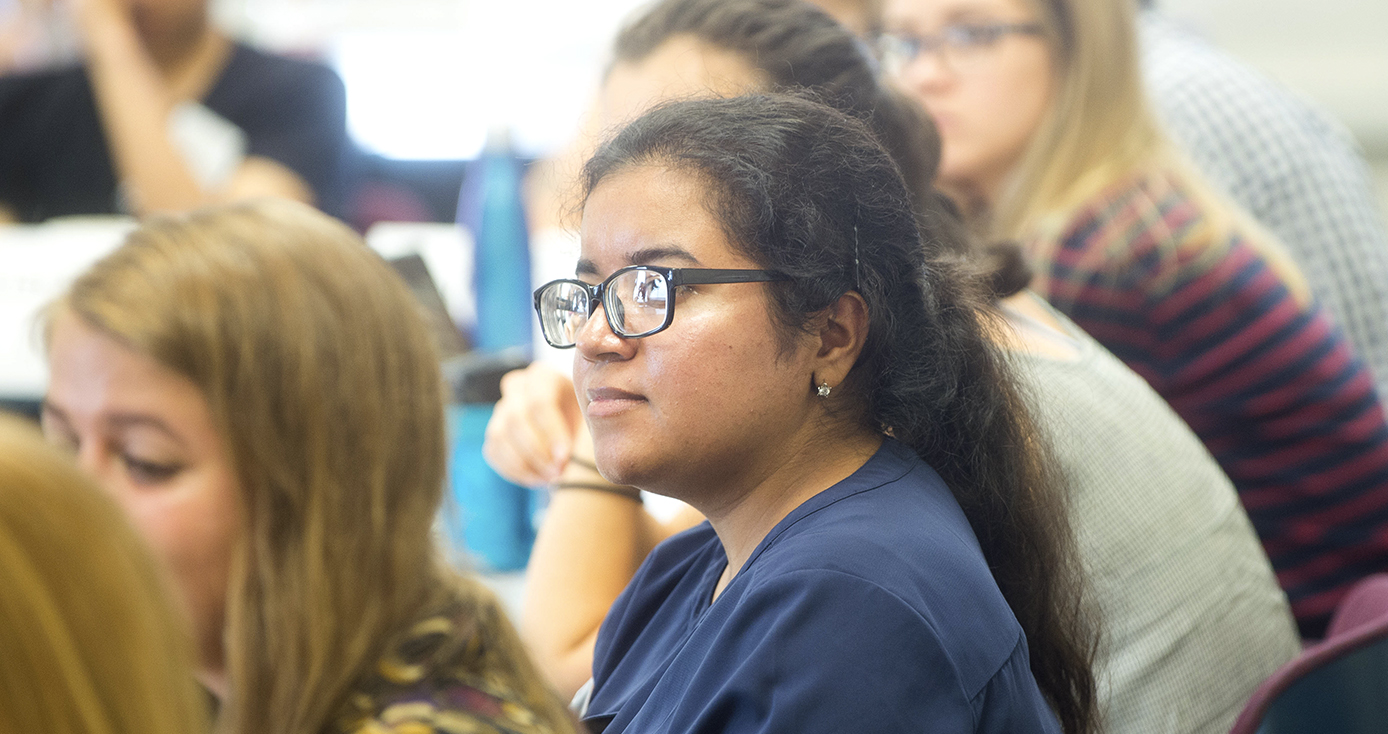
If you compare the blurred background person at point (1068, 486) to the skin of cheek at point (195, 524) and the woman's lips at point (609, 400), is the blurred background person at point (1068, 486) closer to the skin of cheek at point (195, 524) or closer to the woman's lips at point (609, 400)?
the woman's lips at point (609, 400)

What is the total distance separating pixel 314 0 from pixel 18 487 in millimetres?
3975

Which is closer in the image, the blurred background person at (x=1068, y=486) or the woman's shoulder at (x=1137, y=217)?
the blurred background person at (x=1068, y=486)

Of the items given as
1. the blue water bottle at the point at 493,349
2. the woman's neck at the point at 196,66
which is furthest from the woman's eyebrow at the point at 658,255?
A: the woman's neck at the point at 196,66

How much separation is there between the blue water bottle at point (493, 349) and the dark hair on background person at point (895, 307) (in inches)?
26.4

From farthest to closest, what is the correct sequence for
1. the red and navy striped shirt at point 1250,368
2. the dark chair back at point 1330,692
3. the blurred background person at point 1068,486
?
the red and navy striped shirt at point 1250,368 → the blurred background person at point 1068,486 → the dark chair back at point 1330,692

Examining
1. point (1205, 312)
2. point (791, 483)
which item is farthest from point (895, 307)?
point (1205, 312)

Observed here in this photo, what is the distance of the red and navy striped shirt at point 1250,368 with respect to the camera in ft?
4.82

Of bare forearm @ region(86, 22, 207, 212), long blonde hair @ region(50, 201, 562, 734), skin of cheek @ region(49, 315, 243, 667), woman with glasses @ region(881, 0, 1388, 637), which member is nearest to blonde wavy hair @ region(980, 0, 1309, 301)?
woman with glasses @ region(881, 0, 1388, 637)

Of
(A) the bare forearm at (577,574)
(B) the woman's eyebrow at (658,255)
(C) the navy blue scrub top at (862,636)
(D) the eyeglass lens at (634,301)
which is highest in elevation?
(B) the woman's eyebrow at (658,255)

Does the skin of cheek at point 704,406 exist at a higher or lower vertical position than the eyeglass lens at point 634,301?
lower

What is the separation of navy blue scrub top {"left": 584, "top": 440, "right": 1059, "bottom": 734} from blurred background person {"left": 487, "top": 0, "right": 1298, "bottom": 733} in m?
0.27

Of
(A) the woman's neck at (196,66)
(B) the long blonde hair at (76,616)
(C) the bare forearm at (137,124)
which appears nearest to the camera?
(B) the long blonde hair at (76,616)

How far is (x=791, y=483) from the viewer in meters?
0.96

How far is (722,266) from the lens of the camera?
3.00ft
